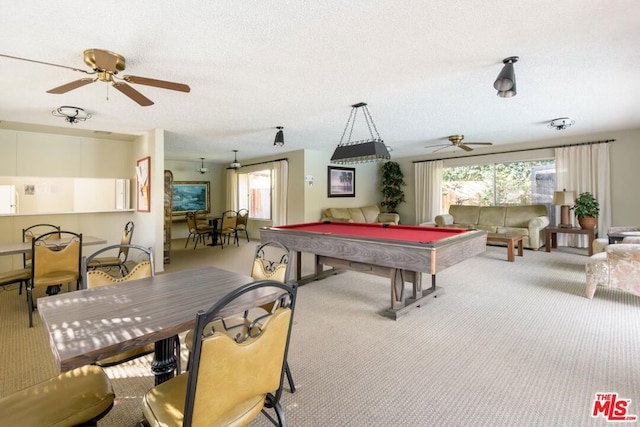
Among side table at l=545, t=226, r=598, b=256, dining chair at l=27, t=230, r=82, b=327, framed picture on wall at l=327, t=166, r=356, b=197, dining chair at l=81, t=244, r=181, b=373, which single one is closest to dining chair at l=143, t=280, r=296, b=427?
dining chair at l=81, t=244, r=181, b=373

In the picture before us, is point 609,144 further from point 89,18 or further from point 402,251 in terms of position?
point 89,18

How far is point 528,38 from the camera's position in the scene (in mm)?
2301

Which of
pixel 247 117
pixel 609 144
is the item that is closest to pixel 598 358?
pixel 247 117

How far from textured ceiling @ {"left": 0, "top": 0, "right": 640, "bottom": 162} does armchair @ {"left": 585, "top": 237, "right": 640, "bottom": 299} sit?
1.81 m

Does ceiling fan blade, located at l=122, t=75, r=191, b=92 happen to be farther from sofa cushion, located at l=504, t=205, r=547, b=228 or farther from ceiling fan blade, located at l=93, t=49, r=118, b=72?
sofa cushion, located at l=504, t=205, r=547, b=228

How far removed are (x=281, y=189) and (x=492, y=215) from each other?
511 centimetres

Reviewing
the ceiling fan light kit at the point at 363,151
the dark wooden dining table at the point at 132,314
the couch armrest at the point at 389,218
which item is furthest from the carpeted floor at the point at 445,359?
the couch armrest at the point at 389,218

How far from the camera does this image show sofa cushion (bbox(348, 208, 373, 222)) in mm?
7824

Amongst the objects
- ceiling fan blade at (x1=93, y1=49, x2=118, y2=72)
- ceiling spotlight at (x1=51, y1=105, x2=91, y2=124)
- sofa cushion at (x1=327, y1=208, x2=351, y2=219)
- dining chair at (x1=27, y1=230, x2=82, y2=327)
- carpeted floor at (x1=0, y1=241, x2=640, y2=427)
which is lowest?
carpeted floor at (x1=0, y1=241, x2=640, y2=427)

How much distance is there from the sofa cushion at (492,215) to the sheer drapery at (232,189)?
699 centimetres

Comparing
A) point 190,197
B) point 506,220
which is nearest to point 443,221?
point 506,220

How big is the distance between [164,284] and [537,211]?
24.1 feet

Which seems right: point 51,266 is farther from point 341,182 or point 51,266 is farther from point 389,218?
point 389,218

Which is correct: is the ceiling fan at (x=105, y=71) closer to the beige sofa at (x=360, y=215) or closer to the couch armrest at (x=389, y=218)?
the beige sofa at (x=360, y=215)
